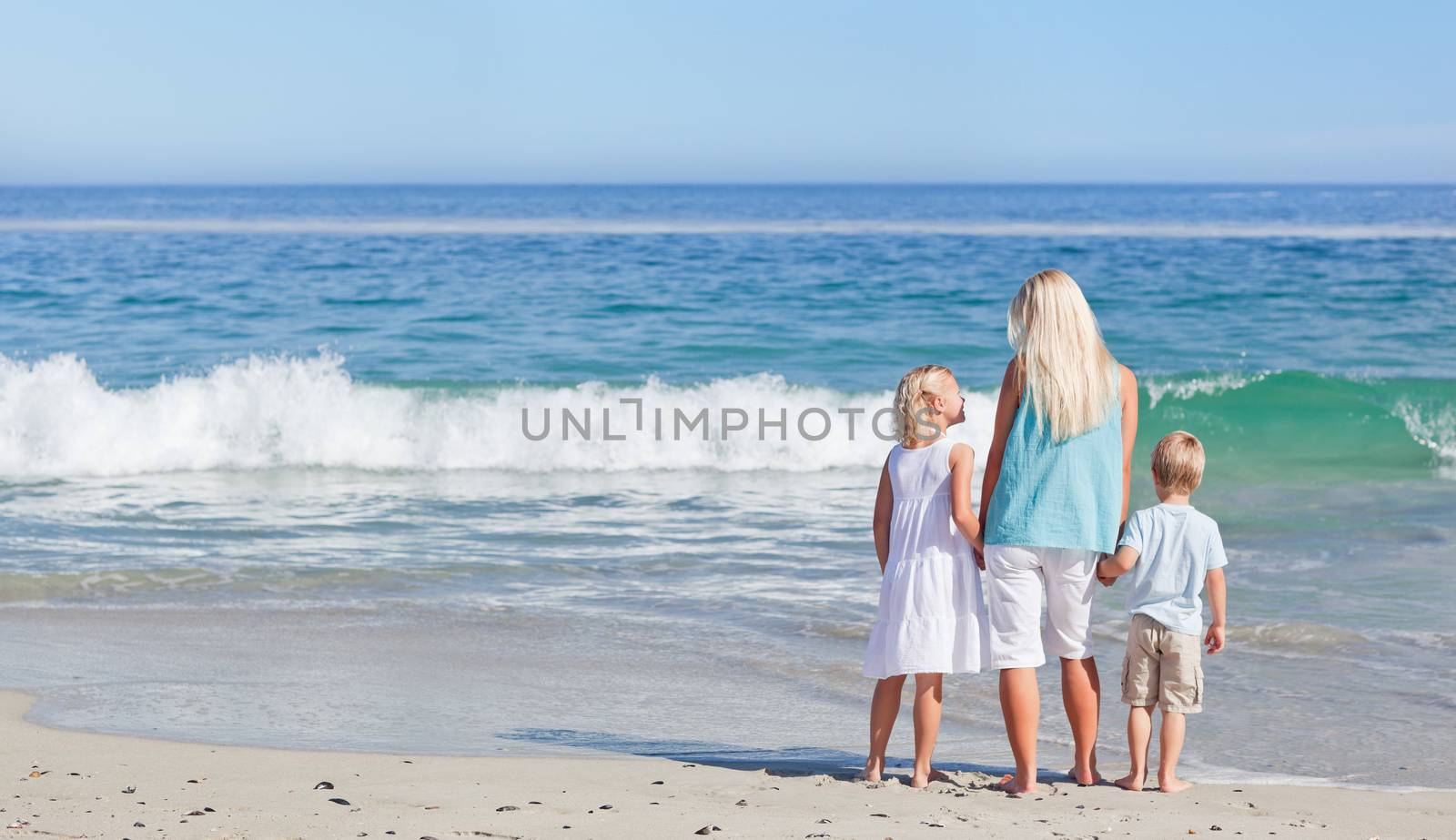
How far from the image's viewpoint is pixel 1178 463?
3590mm

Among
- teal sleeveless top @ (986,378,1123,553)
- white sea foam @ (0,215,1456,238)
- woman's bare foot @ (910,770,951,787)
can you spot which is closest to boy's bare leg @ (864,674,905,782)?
woman's bare foot @ (910,770,951,787)

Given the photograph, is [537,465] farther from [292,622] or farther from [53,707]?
[53,707]

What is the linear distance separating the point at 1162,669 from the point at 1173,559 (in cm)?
33

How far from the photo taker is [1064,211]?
56094mm

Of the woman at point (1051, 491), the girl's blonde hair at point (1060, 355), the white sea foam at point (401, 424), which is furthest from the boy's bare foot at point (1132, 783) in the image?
the white sea foam at point (401, 424)

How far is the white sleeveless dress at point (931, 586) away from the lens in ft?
11.9

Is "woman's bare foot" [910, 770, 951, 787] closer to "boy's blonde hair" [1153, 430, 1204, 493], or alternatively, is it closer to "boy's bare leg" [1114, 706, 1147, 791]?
"boy's bare leg" [1114, 706, 1147, 791]

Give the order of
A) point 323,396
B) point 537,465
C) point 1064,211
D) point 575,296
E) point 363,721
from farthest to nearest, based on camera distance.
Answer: point 1064,211, point 575,296, point 323,396, point 537,465, point 363,721

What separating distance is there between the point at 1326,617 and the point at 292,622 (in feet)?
15.4

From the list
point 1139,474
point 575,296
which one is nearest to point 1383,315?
point 1139,474

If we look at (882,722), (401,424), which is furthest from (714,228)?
(882,722)

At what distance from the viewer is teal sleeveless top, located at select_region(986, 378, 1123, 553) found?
3.51m

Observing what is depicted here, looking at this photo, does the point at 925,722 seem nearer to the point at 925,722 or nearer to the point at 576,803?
the point at 925,722

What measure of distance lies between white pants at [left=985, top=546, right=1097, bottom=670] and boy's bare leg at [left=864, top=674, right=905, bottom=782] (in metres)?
0.32
